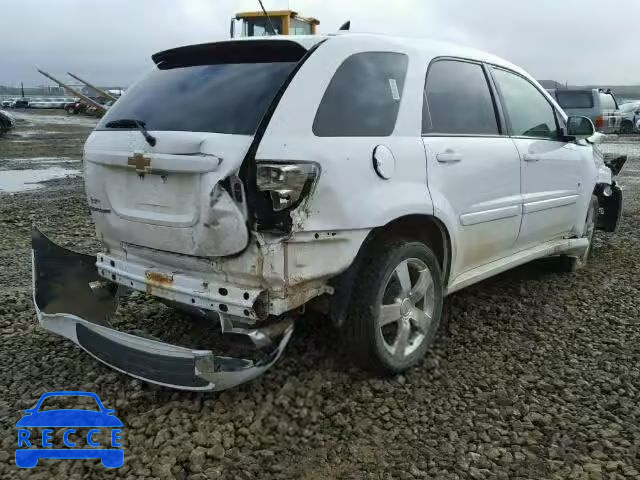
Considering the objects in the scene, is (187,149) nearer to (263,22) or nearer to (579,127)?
(579,127)

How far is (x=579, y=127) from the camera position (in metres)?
4.83

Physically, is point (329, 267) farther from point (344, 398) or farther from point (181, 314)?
point (181, 314)

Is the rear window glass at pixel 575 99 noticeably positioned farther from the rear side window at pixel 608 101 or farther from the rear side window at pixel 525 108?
the rear side window at pixel 525 108

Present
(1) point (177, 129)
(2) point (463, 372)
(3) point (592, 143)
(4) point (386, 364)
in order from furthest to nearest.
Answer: (3) point (592, 143)
(2) point (463, 372)
(4) point (386, 364)
(1) point (177, 129)

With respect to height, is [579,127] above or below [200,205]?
above

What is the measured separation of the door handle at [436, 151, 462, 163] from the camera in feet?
11.3

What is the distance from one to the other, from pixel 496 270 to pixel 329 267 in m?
1.68

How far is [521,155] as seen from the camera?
4223 millimetres

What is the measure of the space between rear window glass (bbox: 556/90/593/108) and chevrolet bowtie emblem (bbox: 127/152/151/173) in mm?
17441

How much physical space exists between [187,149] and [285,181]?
0.52 m

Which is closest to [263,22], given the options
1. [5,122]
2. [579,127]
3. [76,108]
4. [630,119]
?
[579,127]

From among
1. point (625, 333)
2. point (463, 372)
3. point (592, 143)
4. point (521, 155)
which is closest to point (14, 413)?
point (463, 372)

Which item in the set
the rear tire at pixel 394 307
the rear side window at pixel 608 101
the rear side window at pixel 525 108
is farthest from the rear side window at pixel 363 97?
the rear side window at pixel 608 101

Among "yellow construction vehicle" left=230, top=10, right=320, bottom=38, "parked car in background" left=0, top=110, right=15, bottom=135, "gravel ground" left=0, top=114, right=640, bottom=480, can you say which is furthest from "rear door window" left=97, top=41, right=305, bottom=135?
"parked car in background" left=0, top=110, right=15, bottom=135
